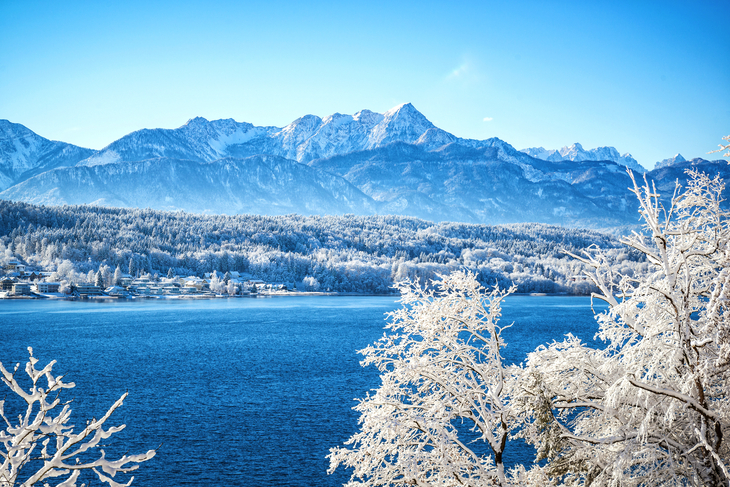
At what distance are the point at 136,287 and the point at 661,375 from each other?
151641 mm

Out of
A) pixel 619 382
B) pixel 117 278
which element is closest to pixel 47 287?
pixel 117 278

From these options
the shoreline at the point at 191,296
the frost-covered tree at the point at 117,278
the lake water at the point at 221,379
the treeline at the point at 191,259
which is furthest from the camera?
the treeline at the point at 191,259

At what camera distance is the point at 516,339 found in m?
63.2

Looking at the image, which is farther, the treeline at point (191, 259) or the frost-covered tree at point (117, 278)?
the treeline at point (191, 259)

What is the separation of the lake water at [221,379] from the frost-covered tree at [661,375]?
9.69 m

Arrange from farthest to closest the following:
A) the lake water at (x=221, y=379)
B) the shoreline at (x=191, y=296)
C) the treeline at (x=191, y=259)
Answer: the treeline at (x=191, y=259)
the shoreline at (x=191, y=296)
the lake water at (x=221, y=379)

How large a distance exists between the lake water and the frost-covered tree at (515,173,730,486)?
9.69m

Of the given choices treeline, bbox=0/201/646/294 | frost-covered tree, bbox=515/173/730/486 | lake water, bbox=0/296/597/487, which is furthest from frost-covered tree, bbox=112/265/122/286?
frost-covered tree, bbox=515/173/730/486

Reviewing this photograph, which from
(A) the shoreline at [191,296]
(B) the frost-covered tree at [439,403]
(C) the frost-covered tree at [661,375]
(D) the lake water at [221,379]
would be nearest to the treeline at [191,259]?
(A) the shoreline at [191,296]

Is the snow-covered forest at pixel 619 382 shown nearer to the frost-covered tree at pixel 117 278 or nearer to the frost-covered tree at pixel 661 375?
the frost-covered tree at pixel 661 375

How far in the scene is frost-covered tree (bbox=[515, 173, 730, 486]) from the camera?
31.1ft

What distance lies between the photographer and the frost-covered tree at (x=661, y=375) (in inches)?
373

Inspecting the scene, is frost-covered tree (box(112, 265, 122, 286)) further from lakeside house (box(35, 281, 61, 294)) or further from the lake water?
the lake water

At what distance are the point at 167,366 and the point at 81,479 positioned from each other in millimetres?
26558
